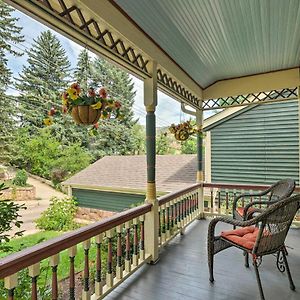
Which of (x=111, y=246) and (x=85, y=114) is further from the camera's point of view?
(x=111, y=246)

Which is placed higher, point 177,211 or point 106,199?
point 177,211

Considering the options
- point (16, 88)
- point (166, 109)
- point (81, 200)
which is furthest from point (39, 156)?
point (166, 109)

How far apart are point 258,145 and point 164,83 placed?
3.39 meters

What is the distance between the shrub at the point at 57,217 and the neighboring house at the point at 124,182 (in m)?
0.83

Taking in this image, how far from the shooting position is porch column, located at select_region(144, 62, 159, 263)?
3035mm

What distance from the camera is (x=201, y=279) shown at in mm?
2578

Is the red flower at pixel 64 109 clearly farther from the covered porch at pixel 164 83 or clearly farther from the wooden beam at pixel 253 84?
the wooden beam at pixel 253 84

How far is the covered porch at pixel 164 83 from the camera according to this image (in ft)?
6.03

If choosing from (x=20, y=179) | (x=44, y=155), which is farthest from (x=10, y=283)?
(x=44, y=155)

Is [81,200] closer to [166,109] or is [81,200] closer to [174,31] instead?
Result: [174,31]

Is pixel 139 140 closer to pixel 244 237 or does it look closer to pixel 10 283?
pixel 244 237

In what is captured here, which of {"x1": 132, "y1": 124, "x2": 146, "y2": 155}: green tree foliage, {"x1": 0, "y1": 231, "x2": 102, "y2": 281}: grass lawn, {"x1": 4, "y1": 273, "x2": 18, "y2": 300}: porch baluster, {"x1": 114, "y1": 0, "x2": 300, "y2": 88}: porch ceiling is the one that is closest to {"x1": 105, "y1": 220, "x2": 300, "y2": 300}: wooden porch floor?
{"x1": 4, "y1": 273, "x2": 18, "y2": 300}: porch baluster

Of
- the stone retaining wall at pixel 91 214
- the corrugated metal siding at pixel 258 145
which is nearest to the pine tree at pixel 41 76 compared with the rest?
the stone retaining wall at pixel 91 214

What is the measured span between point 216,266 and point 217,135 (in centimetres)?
389
